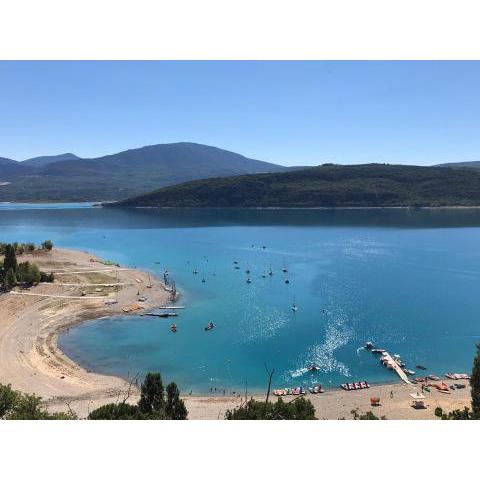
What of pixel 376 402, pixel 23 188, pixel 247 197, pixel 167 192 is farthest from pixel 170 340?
pixel 23 188

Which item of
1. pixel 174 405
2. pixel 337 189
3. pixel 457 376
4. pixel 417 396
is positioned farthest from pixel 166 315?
pixel 337 189

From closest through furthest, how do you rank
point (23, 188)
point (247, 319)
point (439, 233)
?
point (247, 319)
point (439, 233)
point (23, 188)

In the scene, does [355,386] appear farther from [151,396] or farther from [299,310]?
[299,310]

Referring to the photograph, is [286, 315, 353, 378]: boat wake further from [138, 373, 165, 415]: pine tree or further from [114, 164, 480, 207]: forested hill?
[114, 164, 480, 207]: forested hill

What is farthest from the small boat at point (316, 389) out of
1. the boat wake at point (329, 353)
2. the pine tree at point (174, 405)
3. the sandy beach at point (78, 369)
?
the pine tree at point (174, 405)

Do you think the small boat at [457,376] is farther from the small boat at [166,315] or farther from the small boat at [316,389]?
the small boat at [166,315]

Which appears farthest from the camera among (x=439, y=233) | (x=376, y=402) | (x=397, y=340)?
(x=439, y=233)

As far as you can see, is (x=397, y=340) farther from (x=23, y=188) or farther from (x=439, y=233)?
(x=23, y=188)
